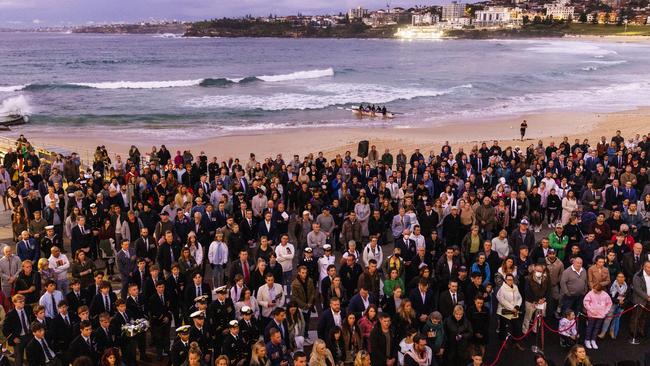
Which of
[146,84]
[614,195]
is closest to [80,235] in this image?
[614,195]

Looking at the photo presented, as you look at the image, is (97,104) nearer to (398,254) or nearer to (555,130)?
(555,130)

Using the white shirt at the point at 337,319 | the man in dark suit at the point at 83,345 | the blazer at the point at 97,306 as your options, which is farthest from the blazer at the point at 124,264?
the white shirt at the point at 337,319

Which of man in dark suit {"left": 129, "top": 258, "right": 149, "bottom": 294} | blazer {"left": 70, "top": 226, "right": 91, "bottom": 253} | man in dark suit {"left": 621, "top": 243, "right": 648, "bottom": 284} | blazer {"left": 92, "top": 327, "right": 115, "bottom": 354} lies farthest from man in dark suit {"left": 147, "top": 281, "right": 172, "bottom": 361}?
man in dark suit {"left": 621, "top": 243, "right": 648, "bottom": 284}

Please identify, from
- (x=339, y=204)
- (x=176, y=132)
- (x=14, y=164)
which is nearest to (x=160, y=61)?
(x=176, y=132)

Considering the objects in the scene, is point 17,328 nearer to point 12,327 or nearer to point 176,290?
point 12,327

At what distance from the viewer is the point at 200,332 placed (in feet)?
24.9

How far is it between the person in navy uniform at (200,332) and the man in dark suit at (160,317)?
112 centimetres

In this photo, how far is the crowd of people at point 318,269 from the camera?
25.4 feet

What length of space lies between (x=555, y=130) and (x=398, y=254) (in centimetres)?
2589

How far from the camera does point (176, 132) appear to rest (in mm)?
34094

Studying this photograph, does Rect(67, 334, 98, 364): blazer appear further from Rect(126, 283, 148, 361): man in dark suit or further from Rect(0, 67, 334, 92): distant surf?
Rect(0, 67, 334, 92): distant surf

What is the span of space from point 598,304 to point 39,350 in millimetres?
8315

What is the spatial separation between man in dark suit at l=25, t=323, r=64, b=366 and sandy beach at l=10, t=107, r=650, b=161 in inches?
734

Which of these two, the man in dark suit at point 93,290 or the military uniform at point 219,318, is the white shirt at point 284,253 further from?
the man in dark suit at point 93,290
